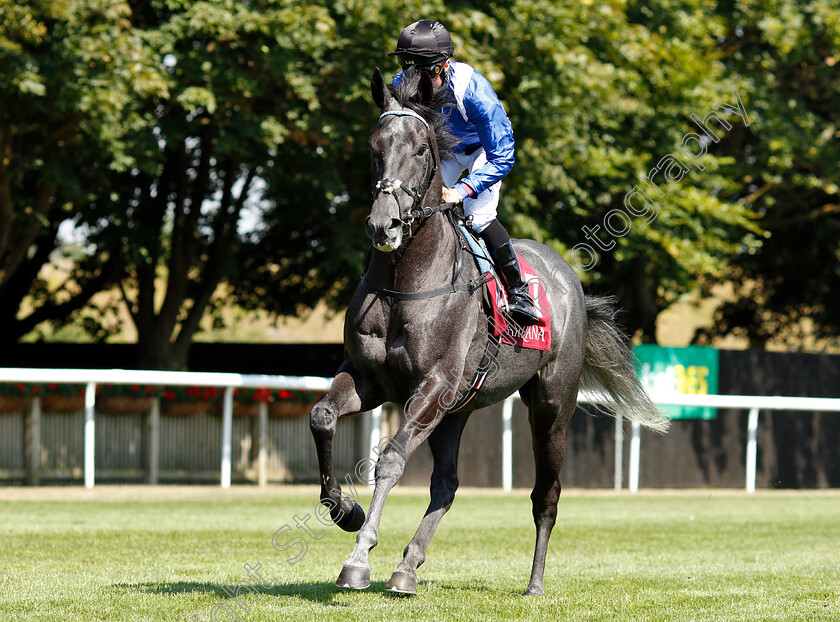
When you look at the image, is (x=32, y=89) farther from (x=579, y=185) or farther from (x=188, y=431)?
(x=579, y=185)

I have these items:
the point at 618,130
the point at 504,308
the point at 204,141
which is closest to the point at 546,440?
the point at 504,308

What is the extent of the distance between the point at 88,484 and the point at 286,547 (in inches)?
249

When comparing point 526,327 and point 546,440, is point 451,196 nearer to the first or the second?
point 526,327

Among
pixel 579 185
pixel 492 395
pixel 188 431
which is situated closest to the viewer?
pixel 492 395

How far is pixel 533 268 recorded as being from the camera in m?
6.82

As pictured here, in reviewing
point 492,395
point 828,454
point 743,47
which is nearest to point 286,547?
point 492,395

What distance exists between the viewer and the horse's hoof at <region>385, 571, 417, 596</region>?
17.0ft

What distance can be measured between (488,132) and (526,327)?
113 cm

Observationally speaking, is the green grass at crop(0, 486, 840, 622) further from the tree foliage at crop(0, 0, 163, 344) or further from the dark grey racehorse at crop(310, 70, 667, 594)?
the tree foliage at crop(0, 0, 163, 344)

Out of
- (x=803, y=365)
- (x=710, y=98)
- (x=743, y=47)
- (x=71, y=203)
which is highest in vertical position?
(x=743, y=47)

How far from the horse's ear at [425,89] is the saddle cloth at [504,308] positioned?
0.81 meters

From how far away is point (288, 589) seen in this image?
19.4 feet

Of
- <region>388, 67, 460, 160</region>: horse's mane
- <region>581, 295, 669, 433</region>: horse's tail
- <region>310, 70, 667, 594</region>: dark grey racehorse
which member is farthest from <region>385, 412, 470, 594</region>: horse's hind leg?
<region>581, 295, 669, 433</region>: horse's tail

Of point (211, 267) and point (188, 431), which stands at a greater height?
point (211, 267)
